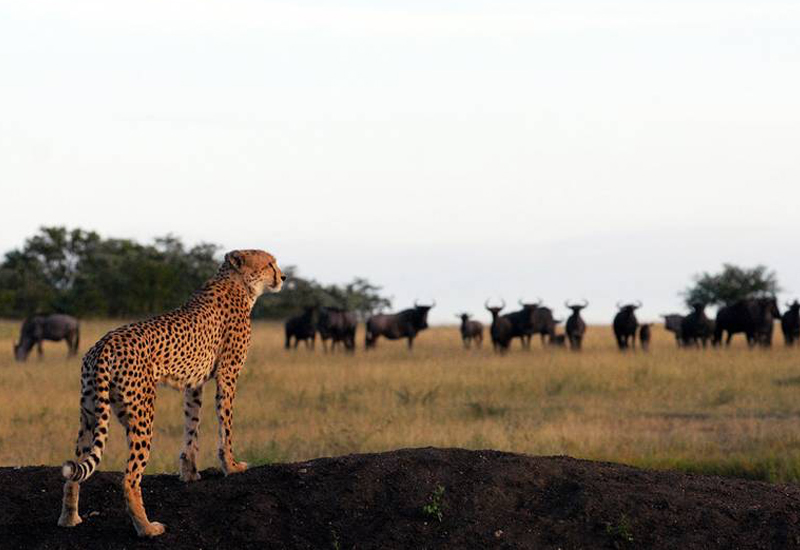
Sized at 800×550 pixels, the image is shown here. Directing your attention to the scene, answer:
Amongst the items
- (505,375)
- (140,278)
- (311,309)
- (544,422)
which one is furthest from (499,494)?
(140,278)

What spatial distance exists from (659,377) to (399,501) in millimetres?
17851

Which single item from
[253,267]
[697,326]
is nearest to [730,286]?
[697,326]

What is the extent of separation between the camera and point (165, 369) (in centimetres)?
895

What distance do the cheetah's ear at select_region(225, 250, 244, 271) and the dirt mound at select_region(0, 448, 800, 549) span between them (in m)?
1.54

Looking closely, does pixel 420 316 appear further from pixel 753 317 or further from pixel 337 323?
pixel 753 317

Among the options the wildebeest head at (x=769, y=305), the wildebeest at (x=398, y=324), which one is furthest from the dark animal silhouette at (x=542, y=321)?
the wildebeest head at (x=769, y=305)

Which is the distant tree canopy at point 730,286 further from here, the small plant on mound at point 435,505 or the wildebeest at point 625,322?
the small plant on mound at point 435,505

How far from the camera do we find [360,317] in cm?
7662

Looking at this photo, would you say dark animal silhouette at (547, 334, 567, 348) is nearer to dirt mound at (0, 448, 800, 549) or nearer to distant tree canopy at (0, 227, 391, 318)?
distant tree canopy at (0, 227, 391, 318)

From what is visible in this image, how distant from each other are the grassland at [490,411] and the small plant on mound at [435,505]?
500 cm

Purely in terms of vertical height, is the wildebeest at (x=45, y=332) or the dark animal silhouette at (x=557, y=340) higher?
the wildebeest at (x=45, y=332)

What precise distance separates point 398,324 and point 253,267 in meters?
32.8

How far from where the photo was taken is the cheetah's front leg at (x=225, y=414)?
9625 mm

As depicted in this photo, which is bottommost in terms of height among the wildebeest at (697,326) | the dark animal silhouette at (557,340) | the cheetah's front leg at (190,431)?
the dark animal silhouette at (557,340)
